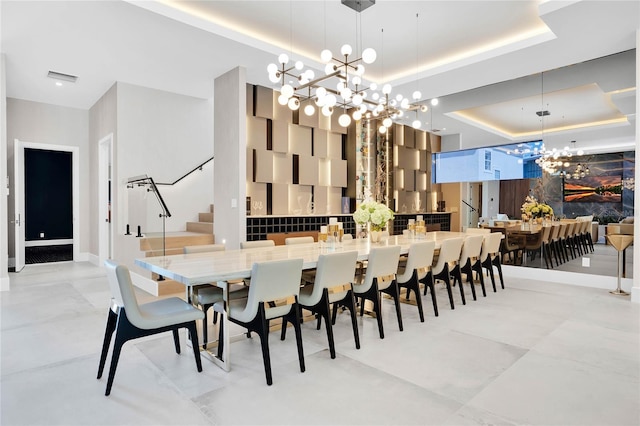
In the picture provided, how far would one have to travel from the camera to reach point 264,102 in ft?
20.4

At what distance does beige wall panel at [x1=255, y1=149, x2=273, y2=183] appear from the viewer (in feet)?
20.2

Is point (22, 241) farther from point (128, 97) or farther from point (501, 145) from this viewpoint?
point (501, 145)

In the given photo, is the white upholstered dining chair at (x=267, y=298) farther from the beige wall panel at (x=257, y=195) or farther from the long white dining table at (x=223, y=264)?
the beige wall panel at (x=257, y=195)

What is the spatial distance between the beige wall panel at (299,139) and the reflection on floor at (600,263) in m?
4.56

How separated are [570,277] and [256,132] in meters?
5.31

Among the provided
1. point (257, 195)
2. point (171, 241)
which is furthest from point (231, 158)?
point (171, 241)

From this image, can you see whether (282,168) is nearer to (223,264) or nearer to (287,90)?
(287,90)

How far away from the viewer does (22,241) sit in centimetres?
676

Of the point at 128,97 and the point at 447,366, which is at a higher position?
the point at 128,97

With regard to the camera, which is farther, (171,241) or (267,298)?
(171,241)

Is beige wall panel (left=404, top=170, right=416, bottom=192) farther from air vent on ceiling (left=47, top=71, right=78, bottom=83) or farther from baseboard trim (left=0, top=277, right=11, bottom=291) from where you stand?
baseboard trim (left=0, top=277, right=11, bottom=291)

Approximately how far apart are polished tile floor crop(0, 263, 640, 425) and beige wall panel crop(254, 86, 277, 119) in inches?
145

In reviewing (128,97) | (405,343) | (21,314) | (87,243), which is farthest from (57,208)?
(405,343)

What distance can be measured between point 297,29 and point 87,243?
20.8 feet
